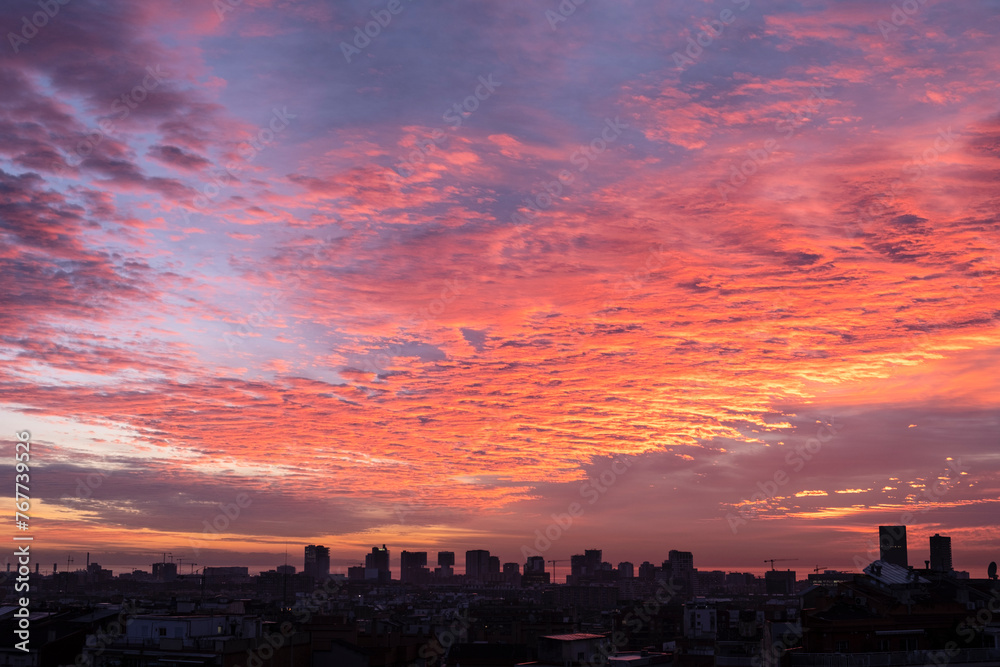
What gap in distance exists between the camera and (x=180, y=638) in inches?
2712

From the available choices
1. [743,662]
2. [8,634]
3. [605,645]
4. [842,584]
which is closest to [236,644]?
[8,634]

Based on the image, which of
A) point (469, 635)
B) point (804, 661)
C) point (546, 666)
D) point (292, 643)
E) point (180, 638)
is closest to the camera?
point (804, 661)

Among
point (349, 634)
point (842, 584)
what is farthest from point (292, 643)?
point (842, 584)

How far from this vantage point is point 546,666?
6244 cm

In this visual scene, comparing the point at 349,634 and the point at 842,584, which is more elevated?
the point at 842,584

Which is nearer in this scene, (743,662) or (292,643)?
(743,662)

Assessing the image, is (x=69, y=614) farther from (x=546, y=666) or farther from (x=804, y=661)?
(x=804, y=661)

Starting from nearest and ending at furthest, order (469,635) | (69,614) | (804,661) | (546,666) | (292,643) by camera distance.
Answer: (804,661) < (546,666) < (292,643) < (69,614) < (469,635)

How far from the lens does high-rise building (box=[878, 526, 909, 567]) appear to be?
467 feet

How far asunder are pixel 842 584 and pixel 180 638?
54906 mm

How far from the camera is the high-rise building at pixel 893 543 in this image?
142250mm

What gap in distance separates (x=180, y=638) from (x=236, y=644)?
4.22 meters

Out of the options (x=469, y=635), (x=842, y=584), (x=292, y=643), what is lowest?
(x=469, y=635)

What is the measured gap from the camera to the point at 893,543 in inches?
5935
